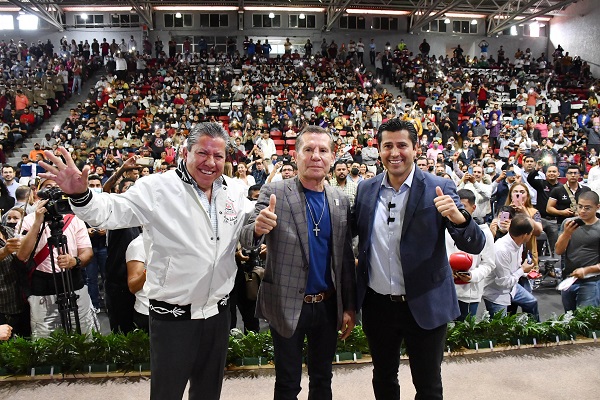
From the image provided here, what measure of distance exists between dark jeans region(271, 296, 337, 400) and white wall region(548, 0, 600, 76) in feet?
83.2

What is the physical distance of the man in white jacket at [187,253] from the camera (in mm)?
2051

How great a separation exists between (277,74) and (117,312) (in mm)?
16269

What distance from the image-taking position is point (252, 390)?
2.99 metres

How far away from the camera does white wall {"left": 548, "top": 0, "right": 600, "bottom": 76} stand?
2227cm

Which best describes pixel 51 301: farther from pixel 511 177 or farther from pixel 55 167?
pixel 511 177

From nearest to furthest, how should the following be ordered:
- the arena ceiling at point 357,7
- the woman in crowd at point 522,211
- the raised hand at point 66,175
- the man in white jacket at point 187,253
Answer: the raised hand at point 66,175 → the man in white jacket at point 187,253 → the woman in crowd at point 522,211 → the arena ceiling at point 357,7

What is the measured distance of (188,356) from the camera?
2.12m

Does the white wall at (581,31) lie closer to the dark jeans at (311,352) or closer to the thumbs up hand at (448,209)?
the thumbs up hand at (448,209)

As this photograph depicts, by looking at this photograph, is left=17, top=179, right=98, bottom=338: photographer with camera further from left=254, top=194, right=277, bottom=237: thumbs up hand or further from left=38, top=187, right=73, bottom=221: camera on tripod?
left=254, top=194, right=277, bottom=237: thumbs up hand

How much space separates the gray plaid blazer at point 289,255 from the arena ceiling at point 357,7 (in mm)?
18984

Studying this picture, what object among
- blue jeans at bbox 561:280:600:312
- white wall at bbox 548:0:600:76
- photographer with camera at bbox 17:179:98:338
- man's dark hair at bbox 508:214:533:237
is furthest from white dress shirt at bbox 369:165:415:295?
white wall at bbox 548:0:600:76

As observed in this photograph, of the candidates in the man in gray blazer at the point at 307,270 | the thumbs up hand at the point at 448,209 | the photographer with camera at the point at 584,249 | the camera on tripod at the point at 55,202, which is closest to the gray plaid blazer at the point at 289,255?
the man in gray blazer at the point at 307,270

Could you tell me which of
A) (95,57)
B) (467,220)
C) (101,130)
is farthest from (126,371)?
(95,57)

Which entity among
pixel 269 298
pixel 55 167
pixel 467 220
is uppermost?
pixel 55 167
